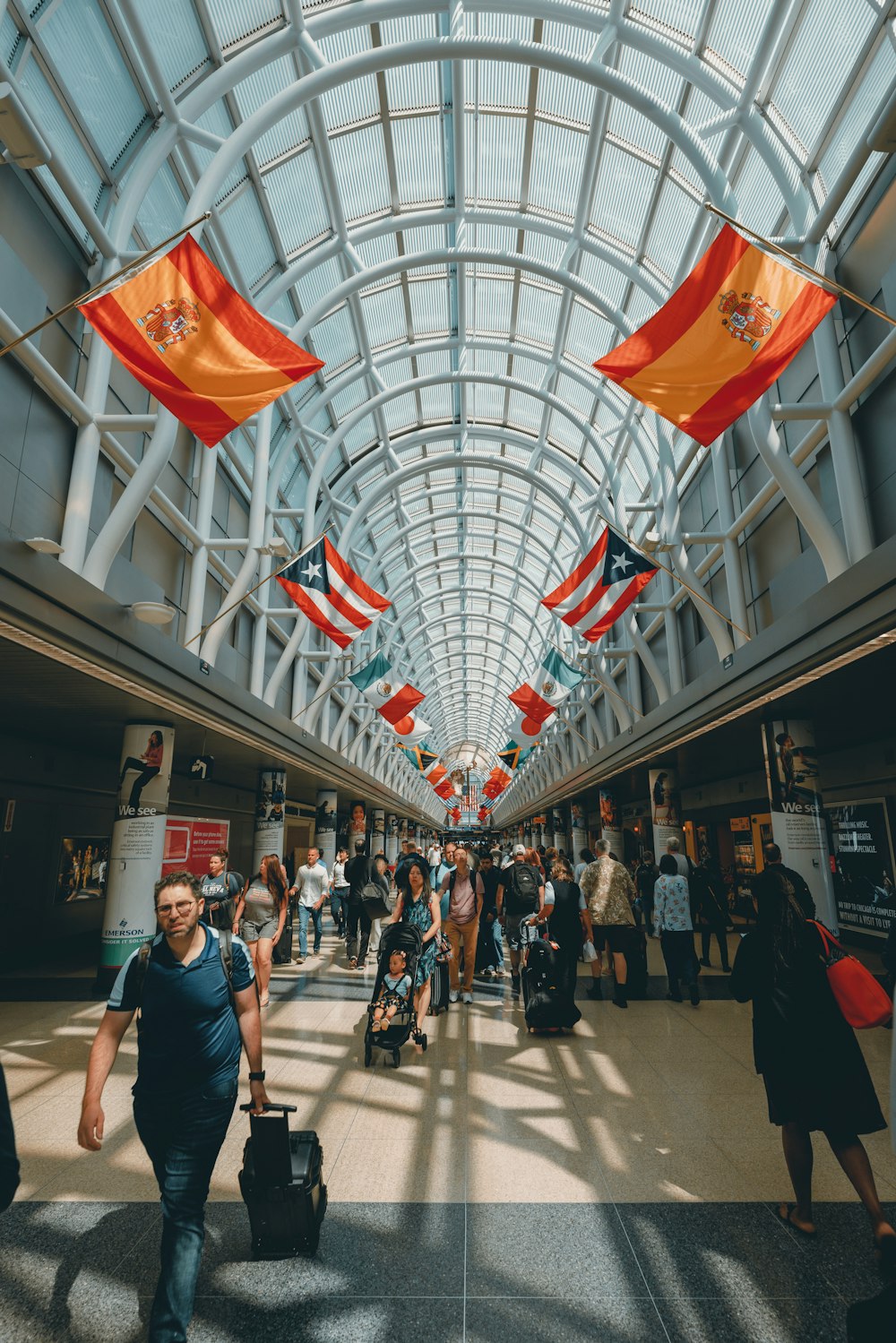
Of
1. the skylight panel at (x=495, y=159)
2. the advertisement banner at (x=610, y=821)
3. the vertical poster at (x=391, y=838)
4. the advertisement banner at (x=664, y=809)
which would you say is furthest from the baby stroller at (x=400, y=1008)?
the vertical poster at (x=391, y=838)

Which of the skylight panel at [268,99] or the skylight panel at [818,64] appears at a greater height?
the skylight panel at [268,99]

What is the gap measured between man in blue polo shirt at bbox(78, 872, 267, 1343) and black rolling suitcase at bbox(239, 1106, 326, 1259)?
0.38 m

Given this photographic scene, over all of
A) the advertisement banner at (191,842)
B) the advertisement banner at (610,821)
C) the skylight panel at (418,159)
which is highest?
the skylight panel at (418,159)

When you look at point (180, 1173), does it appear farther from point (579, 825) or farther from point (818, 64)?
point (579, 825)

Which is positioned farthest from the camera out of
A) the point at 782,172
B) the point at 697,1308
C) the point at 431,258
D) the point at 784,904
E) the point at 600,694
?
the point at 600,694

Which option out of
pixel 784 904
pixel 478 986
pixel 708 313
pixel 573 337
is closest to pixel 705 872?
pixel 478 986

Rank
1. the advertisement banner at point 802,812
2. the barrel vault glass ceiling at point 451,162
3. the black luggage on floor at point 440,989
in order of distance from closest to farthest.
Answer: the black luggage on floor at point 440,989 < the advertisement banner at point 802,812 < the barrel vault glass ceiling at point 451,162

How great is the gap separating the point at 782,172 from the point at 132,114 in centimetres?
926

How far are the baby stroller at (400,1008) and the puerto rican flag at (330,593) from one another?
6612mm

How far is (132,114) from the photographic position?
33.5ft

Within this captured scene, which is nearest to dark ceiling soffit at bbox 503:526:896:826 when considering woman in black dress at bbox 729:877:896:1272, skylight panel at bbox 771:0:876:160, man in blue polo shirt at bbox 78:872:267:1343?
woman in black dress at bbox 729:877:896:1272

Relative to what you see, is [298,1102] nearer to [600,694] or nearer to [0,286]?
[0,286]

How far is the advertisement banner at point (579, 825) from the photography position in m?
31.4

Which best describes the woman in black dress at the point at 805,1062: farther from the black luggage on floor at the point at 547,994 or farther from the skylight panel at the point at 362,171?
the skylight panel at the point at 362,171
